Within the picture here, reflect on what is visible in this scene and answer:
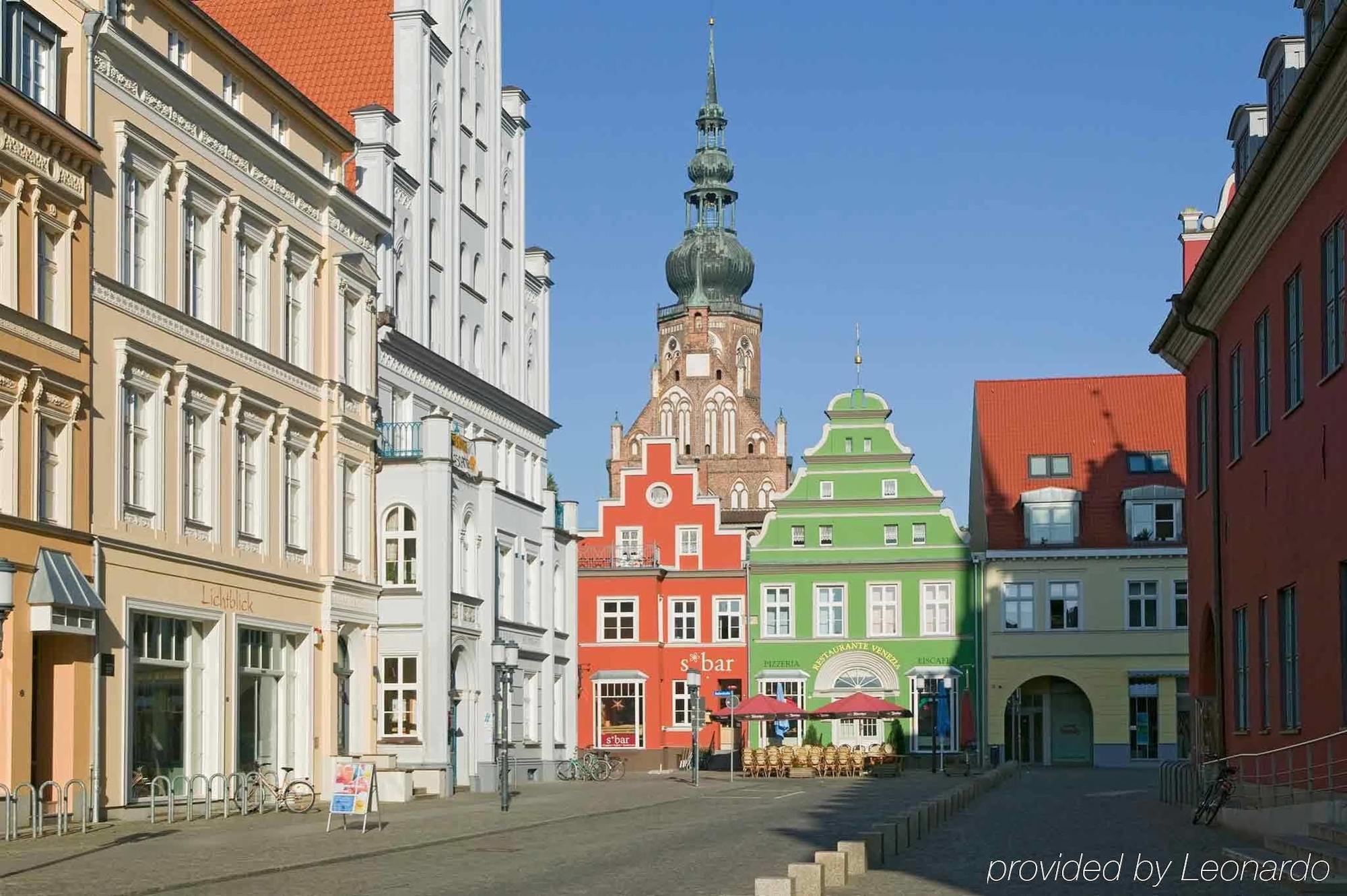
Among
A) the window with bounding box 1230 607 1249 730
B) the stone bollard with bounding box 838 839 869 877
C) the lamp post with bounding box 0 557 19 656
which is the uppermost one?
the lamp post with bounding box 0 557 19 656

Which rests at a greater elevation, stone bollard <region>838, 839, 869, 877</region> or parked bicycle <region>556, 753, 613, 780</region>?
stone bollard <region>838, 839, 869, 877</region>

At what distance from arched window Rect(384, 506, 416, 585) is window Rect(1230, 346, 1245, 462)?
60.3ft

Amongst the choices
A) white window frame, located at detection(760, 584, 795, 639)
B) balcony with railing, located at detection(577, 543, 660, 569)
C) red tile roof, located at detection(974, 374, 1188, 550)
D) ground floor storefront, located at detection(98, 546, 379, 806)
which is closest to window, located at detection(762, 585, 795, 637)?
white window frame, located at detection(760, 584, 795, 639)

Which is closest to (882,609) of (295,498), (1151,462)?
(1151,462)

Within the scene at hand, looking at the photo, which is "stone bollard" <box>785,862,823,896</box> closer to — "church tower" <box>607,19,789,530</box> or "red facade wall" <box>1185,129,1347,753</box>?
"red facade wall" <box>1185,129,1347,753</box>

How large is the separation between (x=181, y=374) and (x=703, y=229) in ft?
408

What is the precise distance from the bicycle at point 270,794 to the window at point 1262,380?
16.3 meters

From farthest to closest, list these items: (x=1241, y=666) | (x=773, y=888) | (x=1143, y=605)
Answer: (x=1143, y=605), (x=1241, y=666), (x=773, y=888)

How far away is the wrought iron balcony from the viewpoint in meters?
44.4

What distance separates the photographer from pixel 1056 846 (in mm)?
25219

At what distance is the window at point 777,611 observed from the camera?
77.0 metres

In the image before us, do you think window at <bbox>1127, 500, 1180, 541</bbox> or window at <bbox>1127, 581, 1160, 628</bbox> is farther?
window at <bbox>1127, 500, 1180, 541</bbox>

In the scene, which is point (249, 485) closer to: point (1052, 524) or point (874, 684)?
point (874, 684)

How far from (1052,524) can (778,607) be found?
35.0 ft
